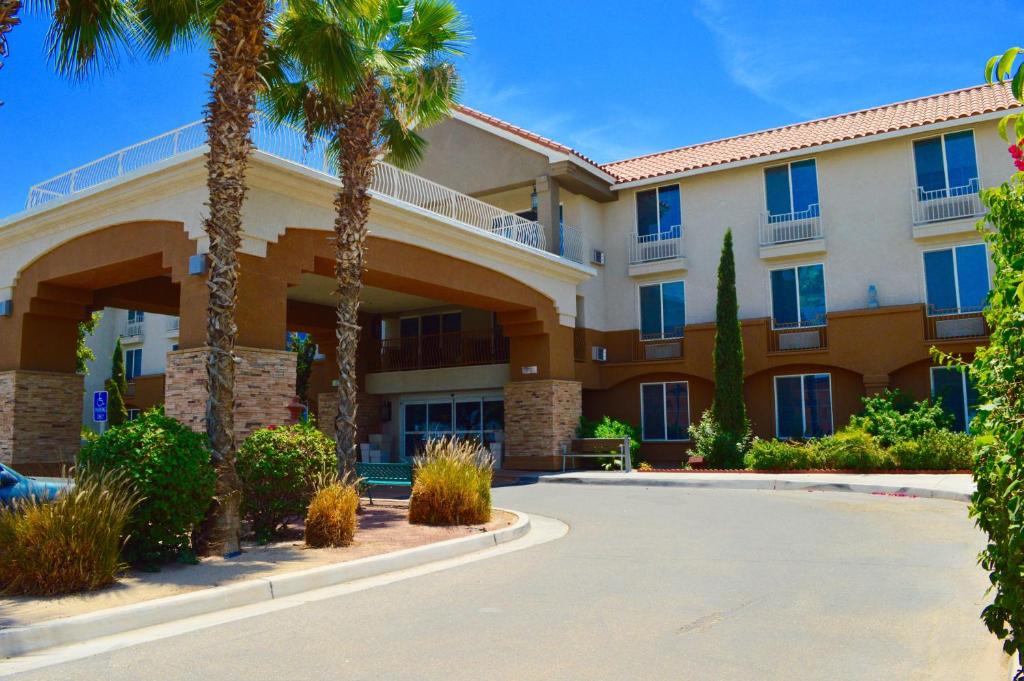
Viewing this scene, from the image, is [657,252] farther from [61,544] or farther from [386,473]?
[61,544]

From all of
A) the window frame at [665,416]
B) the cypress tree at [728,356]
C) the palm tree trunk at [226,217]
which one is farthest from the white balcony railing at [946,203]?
the palm tree trunk at [226,217]

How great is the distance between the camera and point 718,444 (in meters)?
24.2

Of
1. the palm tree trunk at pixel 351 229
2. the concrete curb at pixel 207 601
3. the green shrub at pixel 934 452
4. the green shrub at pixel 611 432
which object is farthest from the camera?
the green shrub at pixel 611 432

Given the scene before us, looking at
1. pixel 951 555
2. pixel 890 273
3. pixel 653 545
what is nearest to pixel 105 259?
pixel 653 545

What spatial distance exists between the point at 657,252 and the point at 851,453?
1029cm

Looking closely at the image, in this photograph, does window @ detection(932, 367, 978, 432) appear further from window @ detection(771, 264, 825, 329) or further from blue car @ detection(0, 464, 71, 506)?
blue car @ detection(0, 464, 71, 506)

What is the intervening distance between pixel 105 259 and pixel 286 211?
448 cm

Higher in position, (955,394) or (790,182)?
(790,182)

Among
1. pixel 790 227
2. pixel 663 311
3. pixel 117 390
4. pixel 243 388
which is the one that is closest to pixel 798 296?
pixel 790 227

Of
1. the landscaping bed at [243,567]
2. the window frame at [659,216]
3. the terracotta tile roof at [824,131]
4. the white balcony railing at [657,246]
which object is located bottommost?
the landscaping bed at [243,567]

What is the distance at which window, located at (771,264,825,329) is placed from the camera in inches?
1021

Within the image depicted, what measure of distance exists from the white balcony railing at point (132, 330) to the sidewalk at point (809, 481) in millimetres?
27776

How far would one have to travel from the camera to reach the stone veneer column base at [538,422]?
979 inches

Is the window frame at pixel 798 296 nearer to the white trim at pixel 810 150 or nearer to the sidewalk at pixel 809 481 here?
the white trim at pixel 810 150
